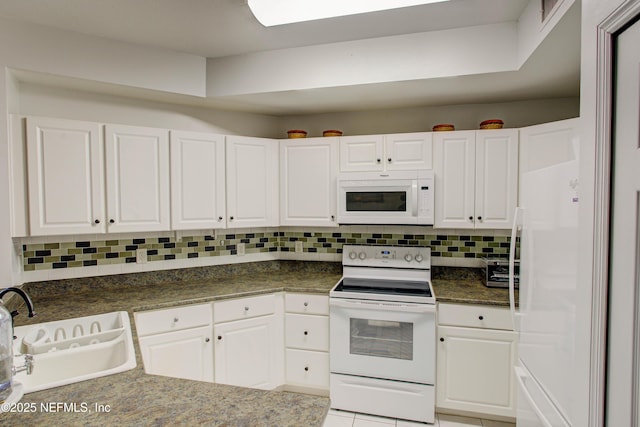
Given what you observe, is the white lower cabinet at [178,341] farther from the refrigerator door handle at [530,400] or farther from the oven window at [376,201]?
the refrigerator door handle at [530,400]

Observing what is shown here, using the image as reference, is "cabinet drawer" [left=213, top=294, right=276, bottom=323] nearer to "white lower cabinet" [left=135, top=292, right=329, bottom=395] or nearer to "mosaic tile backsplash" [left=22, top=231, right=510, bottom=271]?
"white lower cabinet" [left=135, top=292, right=329, bottom=395]

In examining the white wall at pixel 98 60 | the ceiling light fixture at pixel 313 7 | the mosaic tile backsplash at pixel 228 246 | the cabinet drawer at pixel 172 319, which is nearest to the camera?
the ceiling light fixture at pixel 313 7

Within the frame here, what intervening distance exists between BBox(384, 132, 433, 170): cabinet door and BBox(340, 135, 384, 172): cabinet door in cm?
6

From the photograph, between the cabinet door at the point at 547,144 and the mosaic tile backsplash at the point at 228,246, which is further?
the mosaic tile backsplash at the point at 228,246

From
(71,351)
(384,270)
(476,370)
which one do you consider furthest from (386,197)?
(71,351)

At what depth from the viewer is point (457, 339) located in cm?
239

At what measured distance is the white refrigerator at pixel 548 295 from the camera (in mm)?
1125

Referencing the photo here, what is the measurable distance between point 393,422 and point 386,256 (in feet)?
3.97

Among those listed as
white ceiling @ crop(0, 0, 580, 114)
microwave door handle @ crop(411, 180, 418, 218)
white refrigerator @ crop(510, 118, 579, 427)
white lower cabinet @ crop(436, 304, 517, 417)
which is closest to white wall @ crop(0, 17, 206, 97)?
white ceiling @ crop(0, 0, 580, 114)

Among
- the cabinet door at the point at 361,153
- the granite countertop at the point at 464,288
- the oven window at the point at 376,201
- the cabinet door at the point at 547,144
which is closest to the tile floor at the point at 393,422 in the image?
the granite countertop at the point at 464,288

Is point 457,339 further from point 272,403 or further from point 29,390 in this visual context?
point 29,390

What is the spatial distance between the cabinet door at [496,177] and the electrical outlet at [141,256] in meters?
2.57

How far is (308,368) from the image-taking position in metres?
2.64

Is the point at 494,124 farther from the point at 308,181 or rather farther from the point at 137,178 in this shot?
the point at 137,178
